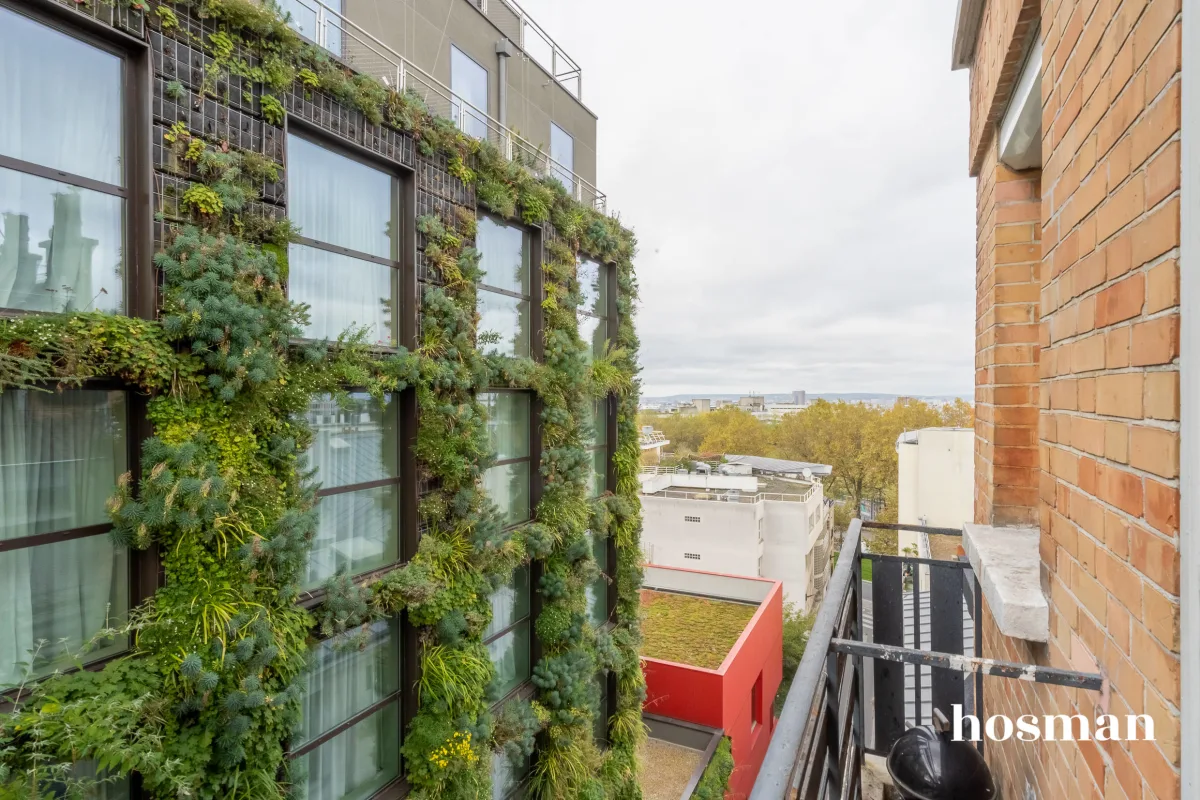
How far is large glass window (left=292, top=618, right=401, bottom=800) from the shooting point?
4348mm

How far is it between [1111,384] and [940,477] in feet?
64.2

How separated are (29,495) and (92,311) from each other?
102cm

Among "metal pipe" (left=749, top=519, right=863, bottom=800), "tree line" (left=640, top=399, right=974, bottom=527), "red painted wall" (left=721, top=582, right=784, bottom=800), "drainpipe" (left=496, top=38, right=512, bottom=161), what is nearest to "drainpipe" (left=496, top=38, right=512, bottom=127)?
"drainpipe" (left=496, top=38, right=512, bottom=161)

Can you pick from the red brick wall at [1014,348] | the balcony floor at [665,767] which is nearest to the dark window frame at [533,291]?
the red brick wall at [1014,348]

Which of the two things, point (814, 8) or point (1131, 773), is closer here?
point (1131, 773)

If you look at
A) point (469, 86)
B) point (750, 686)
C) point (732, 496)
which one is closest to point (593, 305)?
point (469, 86)

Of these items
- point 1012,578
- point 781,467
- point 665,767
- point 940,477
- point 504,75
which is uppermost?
point 504,75

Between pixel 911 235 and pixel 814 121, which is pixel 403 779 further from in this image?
pixel 911 235

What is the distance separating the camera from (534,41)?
317 inches

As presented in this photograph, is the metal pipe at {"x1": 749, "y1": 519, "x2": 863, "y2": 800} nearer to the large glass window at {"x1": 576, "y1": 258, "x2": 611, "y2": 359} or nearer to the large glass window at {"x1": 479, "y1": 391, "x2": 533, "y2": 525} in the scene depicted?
the large glass window at {"x1": 479, "y1": 391, "x2": 533, "y2": 525}

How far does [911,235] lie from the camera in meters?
19.1

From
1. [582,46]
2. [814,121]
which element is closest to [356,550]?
[582,46]

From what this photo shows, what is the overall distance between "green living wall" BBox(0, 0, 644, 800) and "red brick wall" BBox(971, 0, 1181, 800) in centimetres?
382

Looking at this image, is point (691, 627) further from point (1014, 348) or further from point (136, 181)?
point (136, 181)
